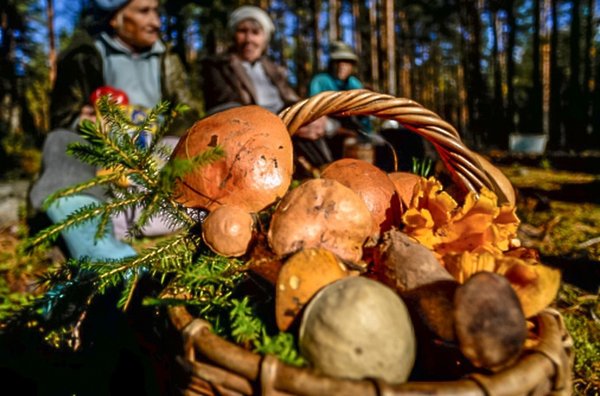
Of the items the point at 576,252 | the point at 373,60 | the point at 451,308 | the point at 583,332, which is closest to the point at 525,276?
the point at 451,308

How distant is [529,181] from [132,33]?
19.3 ft

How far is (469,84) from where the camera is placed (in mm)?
18750

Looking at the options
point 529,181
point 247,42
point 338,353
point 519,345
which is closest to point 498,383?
point 519,345

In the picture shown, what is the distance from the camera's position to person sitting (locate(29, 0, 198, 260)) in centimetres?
245

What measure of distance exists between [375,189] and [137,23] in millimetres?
2579

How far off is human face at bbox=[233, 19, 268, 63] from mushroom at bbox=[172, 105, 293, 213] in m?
3.11

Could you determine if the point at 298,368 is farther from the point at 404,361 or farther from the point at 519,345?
the point at 519,345

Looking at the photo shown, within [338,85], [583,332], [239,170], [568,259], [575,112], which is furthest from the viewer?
[575,112]

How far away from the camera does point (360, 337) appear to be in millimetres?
687

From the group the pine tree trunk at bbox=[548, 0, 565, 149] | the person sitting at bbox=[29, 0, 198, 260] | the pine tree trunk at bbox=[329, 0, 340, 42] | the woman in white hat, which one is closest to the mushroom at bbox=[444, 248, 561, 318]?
the person sitting at bbox=[29, 0, 198, 260]

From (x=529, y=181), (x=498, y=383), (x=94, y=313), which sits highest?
(x=498, y=383)

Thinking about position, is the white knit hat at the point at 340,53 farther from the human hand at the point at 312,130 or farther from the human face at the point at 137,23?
the human face at the point at 137,23

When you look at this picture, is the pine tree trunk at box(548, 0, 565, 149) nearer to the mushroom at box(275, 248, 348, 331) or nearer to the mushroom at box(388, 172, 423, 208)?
the mushroom at box(388, 172, 423, 208)

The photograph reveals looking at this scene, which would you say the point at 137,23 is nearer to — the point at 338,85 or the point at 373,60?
the point at 338,85
